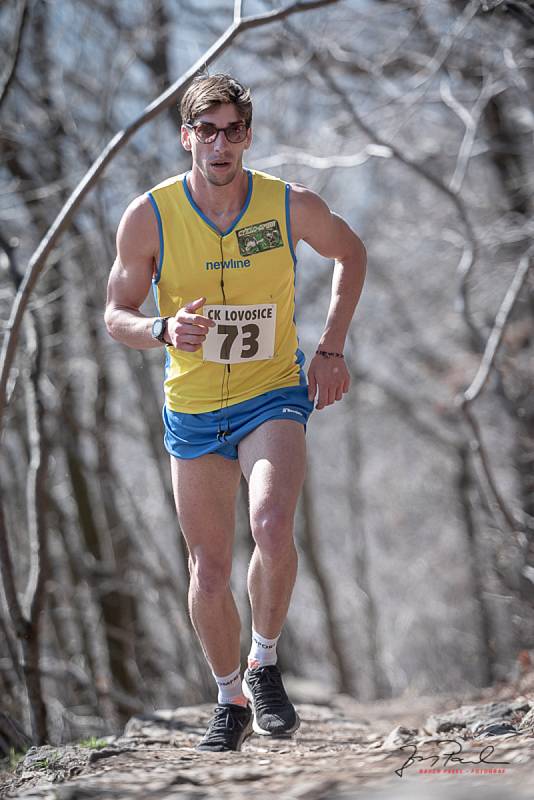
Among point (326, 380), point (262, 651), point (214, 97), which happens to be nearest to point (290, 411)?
point (326, 380)

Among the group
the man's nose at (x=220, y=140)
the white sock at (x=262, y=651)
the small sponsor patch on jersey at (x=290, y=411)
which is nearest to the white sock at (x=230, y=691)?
the white sock at (x=262, y=651)

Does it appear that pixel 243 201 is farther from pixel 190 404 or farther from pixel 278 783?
pixel 278 783

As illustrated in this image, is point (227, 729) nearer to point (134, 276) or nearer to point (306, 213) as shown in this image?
point (134, 276)

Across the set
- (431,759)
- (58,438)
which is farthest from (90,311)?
(431,759)

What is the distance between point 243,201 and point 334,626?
13.6 metres

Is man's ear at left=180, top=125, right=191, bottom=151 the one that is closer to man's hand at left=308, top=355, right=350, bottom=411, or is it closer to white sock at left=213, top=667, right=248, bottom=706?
man's hand at left=308, top=355, right=350, bottom=411

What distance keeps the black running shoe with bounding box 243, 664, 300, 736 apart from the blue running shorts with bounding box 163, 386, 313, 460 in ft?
2.66

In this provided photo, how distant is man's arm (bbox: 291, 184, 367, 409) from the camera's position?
3793 mm

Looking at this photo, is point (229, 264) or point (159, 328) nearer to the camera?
point (159, 328)

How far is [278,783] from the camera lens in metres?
3.04

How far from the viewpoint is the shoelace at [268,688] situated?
12.2ft

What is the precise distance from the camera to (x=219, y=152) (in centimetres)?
361

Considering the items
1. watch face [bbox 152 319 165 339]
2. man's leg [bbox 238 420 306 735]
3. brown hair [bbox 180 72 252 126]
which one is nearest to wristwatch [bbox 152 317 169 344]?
watch face [bbox 152 319 165 339]

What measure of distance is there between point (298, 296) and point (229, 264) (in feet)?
40.2
